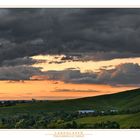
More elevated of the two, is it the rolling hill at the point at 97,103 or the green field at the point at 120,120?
the rolling hill at the point at 97,103

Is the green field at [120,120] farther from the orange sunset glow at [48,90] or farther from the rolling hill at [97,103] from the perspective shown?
the orange sunset glow at [48,90]

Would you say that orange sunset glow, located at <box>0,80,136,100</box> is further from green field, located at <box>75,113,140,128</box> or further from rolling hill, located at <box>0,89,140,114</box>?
green field, located at <box>75,113,140,128</box>

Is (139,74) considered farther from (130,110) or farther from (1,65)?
(1,65)

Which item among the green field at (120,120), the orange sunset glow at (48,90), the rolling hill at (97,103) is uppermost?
the orange sunset glow at (48,90)

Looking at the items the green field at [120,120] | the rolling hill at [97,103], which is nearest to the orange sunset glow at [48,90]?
the rolling hill at [97,103]

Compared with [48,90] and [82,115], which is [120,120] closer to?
[82,115]

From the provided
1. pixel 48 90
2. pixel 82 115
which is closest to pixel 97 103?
pixel 82 115

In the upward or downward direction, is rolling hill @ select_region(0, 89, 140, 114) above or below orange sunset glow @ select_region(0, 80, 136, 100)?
below

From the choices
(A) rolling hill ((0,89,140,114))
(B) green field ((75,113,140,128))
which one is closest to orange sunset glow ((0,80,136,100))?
(A) rolling hill ((0,89,140,114))

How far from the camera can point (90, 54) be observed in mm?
13898

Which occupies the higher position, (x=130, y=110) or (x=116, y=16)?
(x=116, y=16)

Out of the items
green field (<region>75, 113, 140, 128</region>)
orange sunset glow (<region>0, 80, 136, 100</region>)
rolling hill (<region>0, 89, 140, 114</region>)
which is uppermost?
orange sunset glow (<region>0, 80, 136, 100</region>)

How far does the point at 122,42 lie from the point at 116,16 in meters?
0.25
